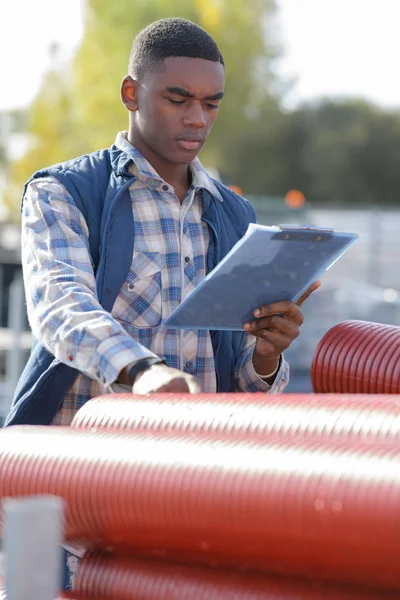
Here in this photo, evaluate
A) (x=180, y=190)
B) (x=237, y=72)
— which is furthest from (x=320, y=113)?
(x=180, y=190)

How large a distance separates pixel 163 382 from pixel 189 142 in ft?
2.71

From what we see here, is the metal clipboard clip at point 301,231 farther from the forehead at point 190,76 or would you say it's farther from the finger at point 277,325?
the forehead at point 190,76

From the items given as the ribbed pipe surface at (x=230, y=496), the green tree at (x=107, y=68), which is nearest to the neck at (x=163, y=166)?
the ribbed pipe surface at (x=230, y=496)

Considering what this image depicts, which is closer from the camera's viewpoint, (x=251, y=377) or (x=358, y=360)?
(x=358, y=360)

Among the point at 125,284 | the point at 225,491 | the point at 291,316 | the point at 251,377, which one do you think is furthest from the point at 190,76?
the point at 225,491

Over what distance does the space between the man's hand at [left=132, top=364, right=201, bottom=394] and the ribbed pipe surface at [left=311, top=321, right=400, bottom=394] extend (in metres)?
0.53

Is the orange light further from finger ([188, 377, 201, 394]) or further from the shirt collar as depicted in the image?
finger ([188, 377, 201, 394])

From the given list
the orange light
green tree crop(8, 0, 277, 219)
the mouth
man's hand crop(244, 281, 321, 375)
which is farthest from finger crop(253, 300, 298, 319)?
green tree crop(8, 0, 277, 219)

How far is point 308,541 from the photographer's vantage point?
6.54 ft

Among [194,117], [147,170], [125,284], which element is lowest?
[125,284]

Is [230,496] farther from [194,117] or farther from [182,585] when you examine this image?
[194,117]

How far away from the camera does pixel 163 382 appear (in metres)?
2.53

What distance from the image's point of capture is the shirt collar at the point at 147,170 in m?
3.14

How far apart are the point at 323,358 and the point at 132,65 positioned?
992 millimetres
